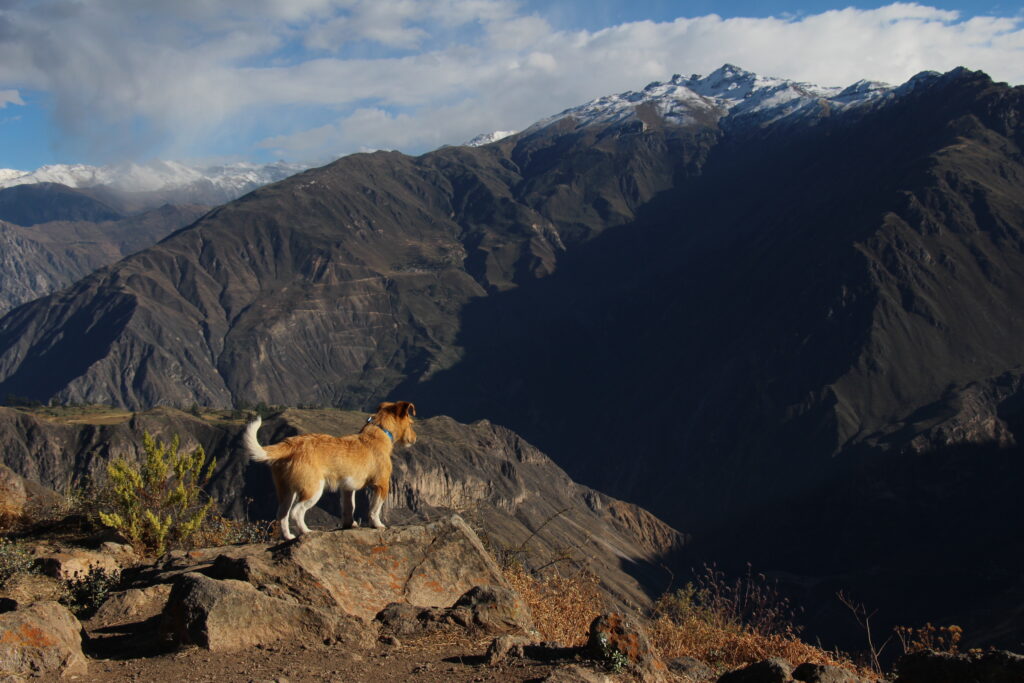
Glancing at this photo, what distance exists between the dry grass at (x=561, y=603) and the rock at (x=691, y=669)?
52.9 inches

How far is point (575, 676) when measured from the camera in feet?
23.9

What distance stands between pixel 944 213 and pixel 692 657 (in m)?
215

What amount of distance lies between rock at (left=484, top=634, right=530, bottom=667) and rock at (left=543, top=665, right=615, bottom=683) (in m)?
0.58

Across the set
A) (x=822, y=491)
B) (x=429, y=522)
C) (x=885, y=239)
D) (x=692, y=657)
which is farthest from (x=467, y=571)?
(x=885, y=239)

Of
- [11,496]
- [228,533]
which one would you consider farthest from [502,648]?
[11,496]

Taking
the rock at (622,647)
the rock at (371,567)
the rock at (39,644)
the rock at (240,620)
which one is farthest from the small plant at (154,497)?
the rock at (622,647)

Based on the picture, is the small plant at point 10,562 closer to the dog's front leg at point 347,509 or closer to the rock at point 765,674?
the dog's front leg at point 347,509

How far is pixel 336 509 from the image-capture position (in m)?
92.2

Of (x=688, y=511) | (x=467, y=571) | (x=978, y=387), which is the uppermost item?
(x=467, y=571)

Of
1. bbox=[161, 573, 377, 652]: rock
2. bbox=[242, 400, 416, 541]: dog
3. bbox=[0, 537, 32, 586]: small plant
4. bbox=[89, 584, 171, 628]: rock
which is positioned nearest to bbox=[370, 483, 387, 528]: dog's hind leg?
bbox=[242, 400, 416, 541]: dog

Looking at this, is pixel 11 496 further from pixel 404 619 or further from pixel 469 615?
pixel 469 615

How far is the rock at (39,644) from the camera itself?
7324mm

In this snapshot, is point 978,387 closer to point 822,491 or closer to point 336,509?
point 822,491

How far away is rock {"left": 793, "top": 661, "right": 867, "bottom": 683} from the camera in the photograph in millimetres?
7719
